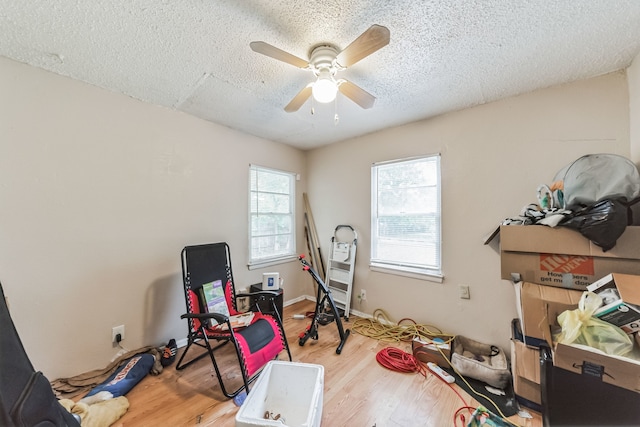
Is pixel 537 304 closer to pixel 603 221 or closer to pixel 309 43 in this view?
pixel 603 221

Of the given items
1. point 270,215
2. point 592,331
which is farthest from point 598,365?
point 270,215

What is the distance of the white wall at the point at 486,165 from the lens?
5.89 feet

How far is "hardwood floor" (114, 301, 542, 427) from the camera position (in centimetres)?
150

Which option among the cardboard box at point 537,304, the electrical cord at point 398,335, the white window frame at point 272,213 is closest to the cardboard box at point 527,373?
the cardboard box at point 537,304

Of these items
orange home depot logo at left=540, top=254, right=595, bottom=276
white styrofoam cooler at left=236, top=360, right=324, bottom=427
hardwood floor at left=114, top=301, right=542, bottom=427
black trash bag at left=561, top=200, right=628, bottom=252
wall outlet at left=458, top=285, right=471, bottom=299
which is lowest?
hardwood floor at left=114, top=301, right=542, bottom=427

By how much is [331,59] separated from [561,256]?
1921 mm

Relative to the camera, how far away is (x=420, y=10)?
48.5 inches

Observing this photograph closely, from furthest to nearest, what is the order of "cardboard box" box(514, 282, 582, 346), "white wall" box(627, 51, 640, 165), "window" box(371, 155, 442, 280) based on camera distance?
1. "window" box(371, 155, 442, 280)
2. "white wall" box(627, 51, 640, 165)
3. "cardboard box" box(514, 282, 582, 346)

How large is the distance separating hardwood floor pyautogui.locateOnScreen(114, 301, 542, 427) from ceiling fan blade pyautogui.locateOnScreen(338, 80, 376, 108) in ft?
7.02

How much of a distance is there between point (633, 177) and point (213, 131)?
3.31 m

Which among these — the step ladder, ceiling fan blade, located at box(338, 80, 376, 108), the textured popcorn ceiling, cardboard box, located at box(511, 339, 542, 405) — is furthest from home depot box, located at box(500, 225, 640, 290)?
the step ladder

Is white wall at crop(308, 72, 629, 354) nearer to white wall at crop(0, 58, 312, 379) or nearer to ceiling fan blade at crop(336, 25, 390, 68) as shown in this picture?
ceiling fan blade at crop(336, 25, 390, 68)

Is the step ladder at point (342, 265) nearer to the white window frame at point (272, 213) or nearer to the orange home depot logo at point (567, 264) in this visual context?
the white window frame at point (272, 213)

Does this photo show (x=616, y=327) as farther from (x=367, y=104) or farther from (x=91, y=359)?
(x=91, y=359)
